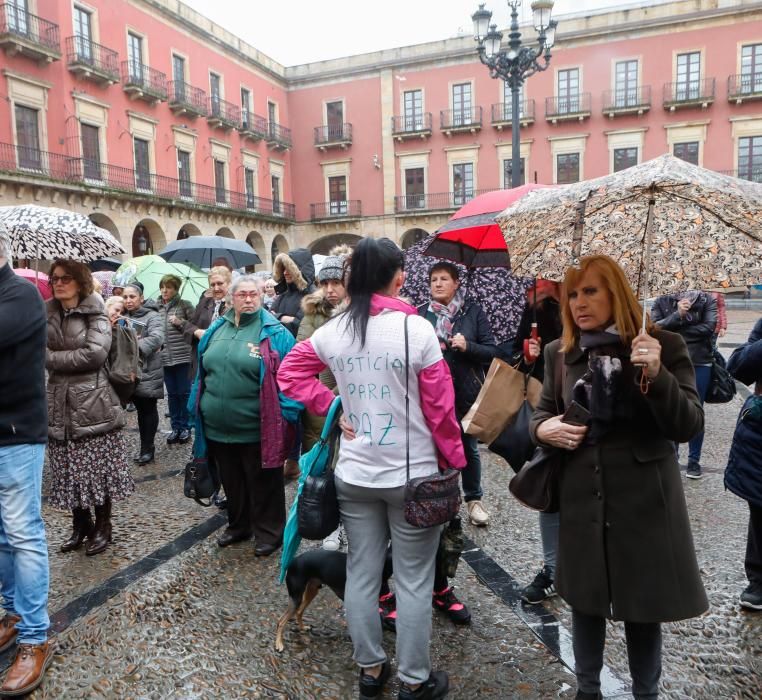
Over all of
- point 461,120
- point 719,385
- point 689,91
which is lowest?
point 719,385

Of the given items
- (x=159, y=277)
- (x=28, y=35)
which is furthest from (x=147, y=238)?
(x=159, y=277)

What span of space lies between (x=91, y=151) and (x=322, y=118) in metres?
13.4

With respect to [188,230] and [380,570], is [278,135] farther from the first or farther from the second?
[380,570]

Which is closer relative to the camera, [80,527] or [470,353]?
[470,353]

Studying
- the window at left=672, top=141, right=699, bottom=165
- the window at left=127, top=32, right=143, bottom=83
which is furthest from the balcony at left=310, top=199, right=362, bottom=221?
the window at left=672, top=141, right=699, bottom=165

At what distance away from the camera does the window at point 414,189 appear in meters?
29.6

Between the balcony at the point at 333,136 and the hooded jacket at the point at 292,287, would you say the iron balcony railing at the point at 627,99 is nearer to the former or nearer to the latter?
the balcony at the point at 333,136

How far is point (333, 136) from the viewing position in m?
30.4

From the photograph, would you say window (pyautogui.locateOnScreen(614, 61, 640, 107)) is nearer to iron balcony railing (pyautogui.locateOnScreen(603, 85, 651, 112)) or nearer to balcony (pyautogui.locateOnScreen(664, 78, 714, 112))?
iron balcony railing (pyautogui.locateOnScreen(603, 85, 651, 112))

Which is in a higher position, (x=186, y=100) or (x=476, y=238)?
(x=186, y=100)

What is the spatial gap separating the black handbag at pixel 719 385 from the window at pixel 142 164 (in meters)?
21.5

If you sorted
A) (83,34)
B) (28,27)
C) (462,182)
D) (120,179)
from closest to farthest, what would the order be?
(28,27) < (83,34) < (120,179) < (462,182)

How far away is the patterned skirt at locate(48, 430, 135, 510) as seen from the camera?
3.41 m

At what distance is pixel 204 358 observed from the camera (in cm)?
362
